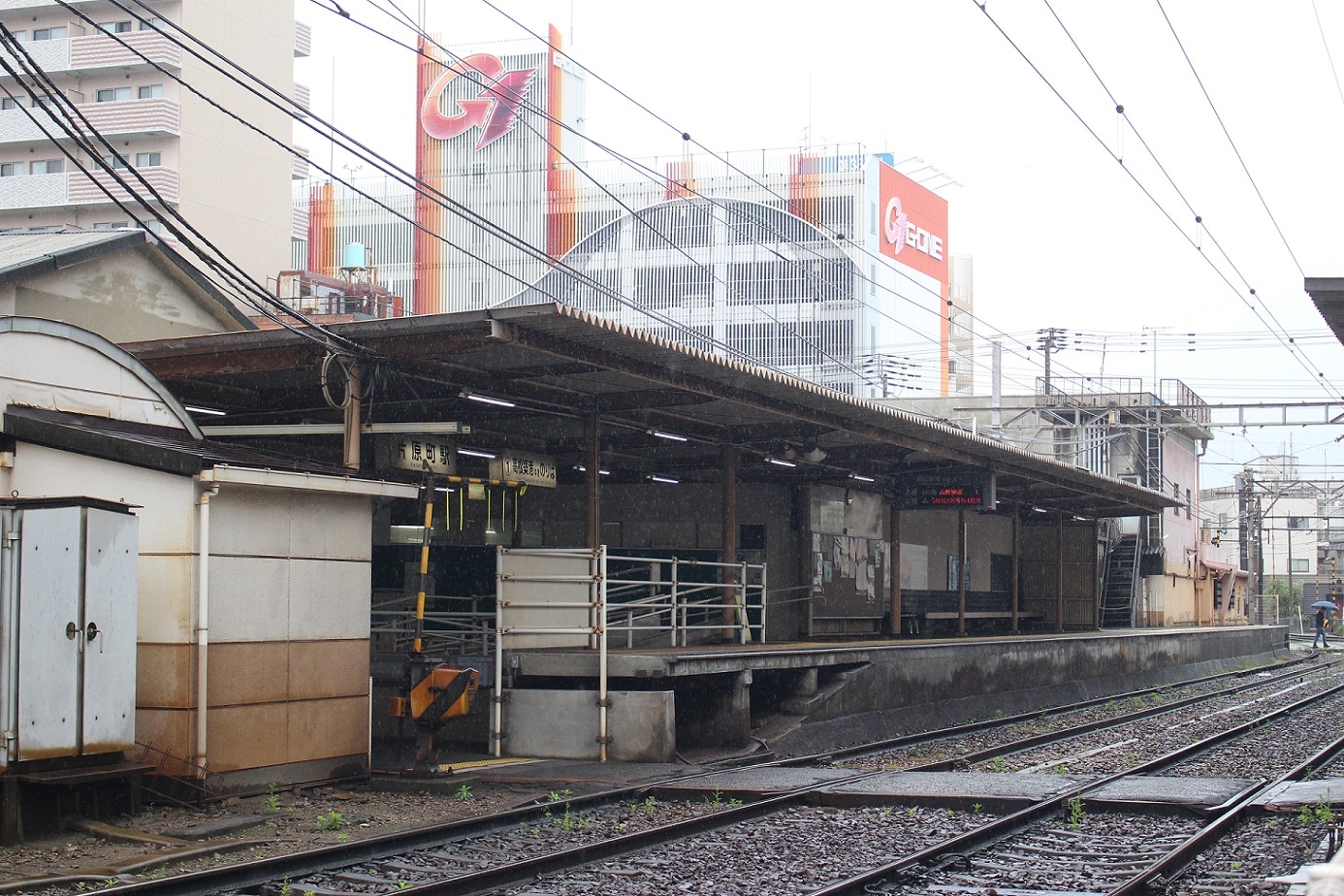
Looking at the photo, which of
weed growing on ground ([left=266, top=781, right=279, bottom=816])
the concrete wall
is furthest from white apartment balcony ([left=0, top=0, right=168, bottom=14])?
weed growing on ground ([left=266, top=781, right=279, bottom=816])

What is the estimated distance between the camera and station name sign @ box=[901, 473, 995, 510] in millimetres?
24828

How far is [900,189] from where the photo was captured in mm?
99938

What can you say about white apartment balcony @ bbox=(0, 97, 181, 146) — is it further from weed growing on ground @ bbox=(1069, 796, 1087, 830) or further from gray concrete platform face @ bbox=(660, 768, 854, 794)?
weed growing on ground @ bbox=(1069, 796, 1087, 830)

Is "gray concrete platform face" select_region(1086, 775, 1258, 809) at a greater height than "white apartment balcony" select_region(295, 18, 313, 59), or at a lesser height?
lesser

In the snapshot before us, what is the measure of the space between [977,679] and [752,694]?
20.6ft

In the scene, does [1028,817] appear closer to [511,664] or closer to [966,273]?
[511,664]

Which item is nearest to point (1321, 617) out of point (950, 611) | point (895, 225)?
point (950, 611)

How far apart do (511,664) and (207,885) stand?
21.4 ft

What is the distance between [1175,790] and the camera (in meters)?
11.7

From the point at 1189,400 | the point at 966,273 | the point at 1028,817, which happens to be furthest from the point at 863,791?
the point at 966,273

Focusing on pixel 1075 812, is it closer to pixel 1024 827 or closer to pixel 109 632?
pixel 1024 827

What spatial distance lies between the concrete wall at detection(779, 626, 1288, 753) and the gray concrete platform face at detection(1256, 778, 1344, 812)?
17.2 ft

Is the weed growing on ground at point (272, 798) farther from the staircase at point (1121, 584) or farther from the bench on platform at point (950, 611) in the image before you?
the staircase at point (1121, 584)

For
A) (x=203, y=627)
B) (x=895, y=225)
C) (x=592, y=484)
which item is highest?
(x=895, y=225)
